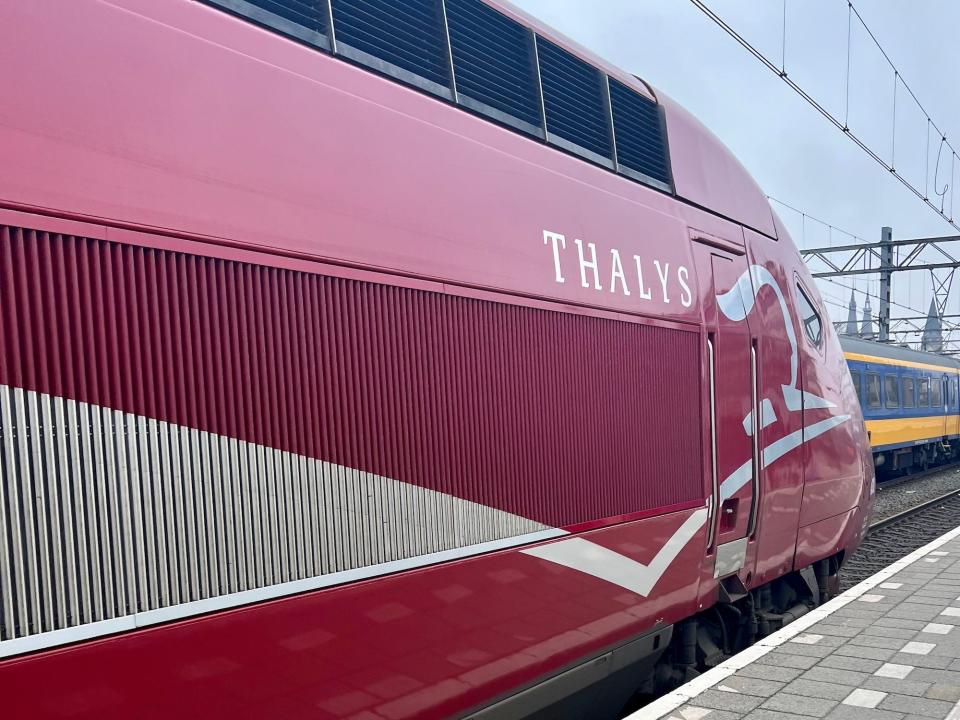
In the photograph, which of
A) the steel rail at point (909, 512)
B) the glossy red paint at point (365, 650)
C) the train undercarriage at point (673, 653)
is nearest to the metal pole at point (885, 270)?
the steel rail at point (909, 512)

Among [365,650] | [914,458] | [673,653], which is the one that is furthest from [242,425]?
[914,458]

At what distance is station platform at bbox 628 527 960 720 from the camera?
13.5 ft

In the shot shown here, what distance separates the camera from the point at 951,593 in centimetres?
678

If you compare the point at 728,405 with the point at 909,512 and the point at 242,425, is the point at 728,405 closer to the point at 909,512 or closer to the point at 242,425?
the point at 242,425

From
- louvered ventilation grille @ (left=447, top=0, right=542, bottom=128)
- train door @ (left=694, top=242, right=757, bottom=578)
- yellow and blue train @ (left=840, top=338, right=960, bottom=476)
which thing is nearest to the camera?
louvered ventilation grille @ (left=447, top=0, right=542, bottom=128)

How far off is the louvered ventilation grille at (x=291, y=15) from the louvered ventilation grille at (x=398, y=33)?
0.06 metres

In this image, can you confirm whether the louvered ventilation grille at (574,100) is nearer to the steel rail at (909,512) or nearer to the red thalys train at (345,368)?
the red thalys train at (345,368)

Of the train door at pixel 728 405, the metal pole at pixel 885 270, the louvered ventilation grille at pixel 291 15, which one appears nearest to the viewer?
the louvered ventilation grille at pixel 291 15

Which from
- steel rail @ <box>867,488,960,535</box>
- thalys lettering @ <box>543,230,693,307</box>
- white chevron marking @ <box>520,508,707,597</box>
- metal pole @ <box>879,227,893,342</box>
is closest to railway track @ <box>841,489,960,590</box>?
steel rail @ <box>867,488,960,535</box>

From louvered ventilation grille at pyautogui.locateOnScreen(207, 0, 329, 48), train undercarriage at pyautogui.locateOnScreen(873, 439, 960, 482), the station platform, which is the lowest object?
train undercarriage at pyautogui.locateOnScreen(873, 439, 960, 482)

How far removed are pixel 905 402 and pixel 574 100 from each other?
63.5ft

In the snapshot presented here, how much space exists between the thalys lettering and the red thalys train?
0.02 metres

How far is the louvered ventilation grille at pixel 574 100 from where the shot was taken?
13.4 ft

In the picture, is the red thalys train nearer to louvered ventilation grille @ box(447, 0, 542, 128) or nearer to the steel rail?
louvered ventilation grille @ box(447, 0, 542, 128)
